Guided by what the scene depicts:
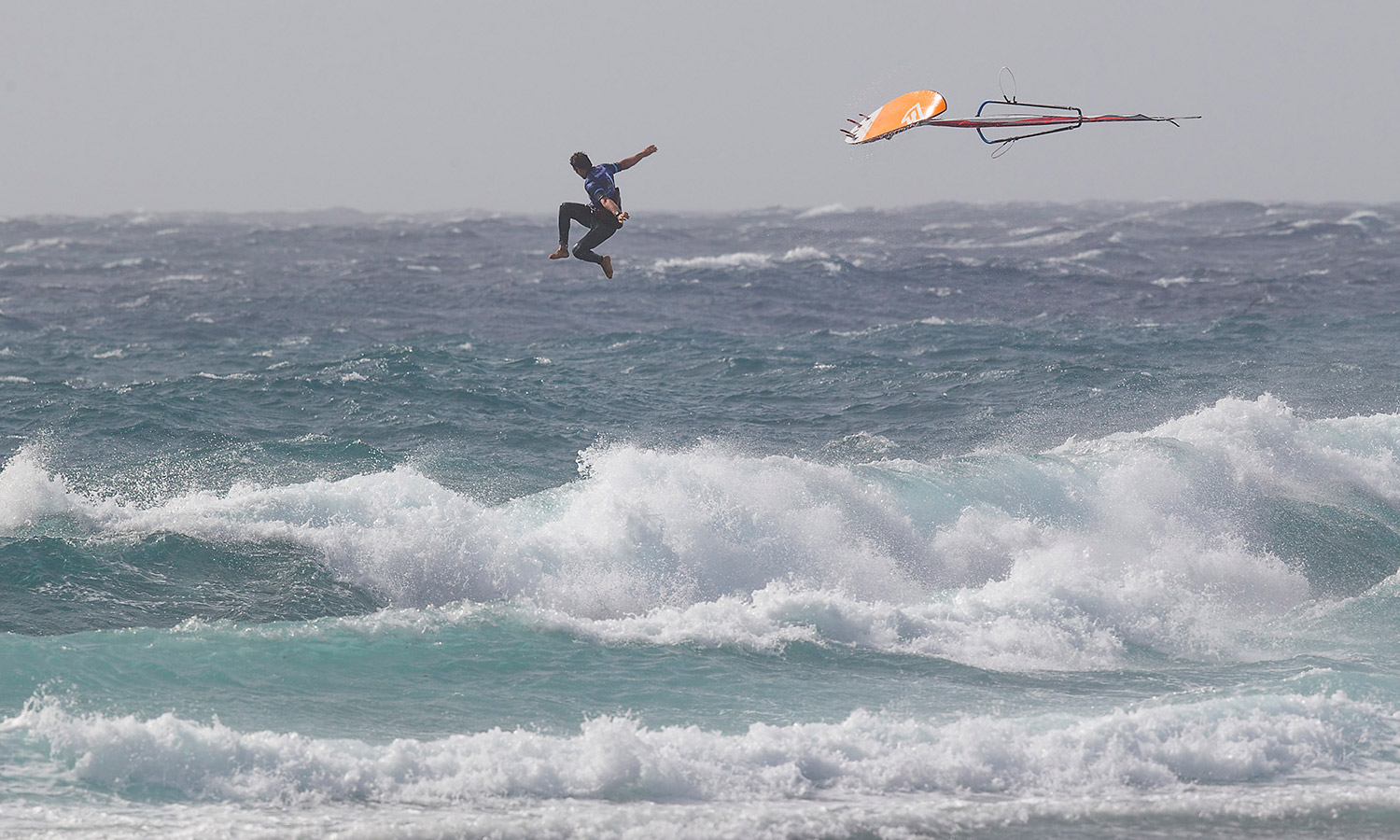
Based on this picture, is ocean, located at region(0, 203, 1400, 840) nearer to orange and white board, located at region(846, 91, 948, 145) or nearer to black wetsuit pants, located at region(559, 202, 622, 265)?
black wetsuit pants, located at region(559, 202, 622, 265)

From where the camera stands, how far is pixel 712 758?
9.27 m

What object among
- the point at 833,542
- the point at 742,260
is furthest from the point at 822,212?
the point at 833,542

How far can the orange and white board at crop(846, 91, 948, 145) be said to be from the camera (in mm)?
10359

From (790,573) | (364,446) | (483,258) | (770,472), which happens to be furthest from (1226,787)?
(483,258)

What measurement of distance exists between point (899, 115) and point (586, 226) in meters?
3.12

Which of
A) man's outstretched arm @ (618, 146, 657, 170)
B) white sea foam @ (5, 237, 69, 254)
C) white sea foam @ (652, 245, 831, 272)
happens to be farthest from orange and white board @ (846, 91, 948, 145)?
white sea foam @ (5, 237, 69, 254)

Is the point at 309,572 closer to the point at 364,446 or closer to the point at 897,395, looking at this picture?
the point at 364,446

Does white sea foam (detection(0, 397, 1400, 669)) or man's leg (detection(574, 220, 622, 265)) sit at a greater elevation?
man's leg (detection(574, 220, 622, 265))

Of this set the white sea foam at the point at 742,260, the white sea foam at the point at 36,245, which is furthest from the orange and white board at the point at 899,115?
the white sea foam at the point at 36,245

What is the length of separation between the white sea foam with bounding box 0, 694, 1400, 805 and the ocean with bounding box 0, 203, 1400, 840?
0.11 feet

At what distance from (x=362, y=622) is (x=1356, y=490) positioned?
44.5 ft

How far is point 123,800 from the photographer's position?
8547 mm

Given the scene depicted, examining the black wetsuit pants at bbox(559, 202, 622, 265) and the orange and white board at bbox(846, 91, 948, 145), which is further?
the black wetsuit pants at bbox(559, 202, 622, 265)

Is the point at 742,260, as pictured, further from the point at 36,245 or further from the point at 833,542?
the point at 36,245
